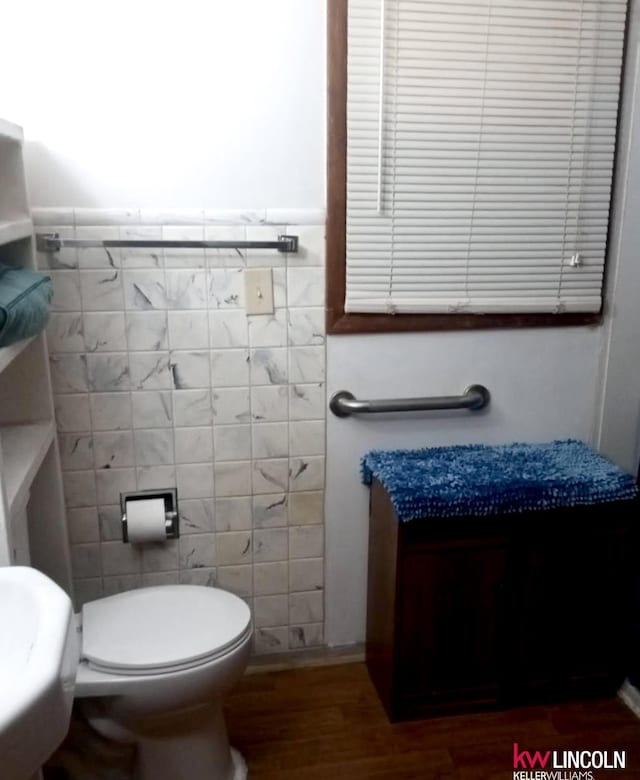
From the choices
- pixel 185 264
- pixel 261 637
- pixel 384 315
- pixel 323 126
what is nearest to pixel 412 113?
pixel 323 126

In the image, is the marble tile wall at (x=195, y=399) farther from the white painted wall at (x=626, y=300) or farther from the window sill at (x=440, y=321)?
the white painted wall at (x=626, y=300)

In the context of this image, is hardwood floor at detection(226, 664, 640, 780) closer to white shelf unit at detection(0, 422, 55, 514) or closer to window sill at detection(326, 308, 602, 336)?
white shelf unit at detection(0, 422, 55, 514)

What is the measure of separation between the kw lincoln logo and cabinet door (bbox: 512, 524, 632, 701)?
0.18 m

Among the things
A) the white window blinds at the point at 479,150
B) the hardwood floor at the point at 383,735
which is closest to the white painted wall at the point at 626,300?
the white window blinds at the point at 479,150

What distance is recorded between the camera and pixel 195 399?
1.94m

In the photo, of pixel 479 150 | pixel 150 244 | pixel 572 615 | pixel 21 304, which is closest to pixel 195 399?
pixel 150 244

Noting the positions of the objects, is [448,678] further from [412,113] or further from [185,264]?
[412,113]

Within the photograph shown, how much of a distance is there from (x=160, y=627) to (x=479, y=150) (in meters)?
1.49

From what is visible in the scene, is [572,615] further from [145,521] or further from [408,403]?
[145,521]

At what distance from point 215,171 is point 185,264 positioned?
0.25 m

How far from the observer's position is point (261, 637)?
→ 2.15m

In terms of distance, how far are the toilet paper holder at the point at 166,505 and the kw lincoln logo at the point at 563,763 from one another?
3.60 ft

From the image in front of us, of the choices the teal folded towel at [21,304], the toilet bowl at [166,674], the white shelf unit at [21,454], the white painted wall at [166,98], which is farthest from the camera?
the white painted wall at [166,98]

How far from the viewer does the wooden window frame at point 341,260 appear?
1782 mm
